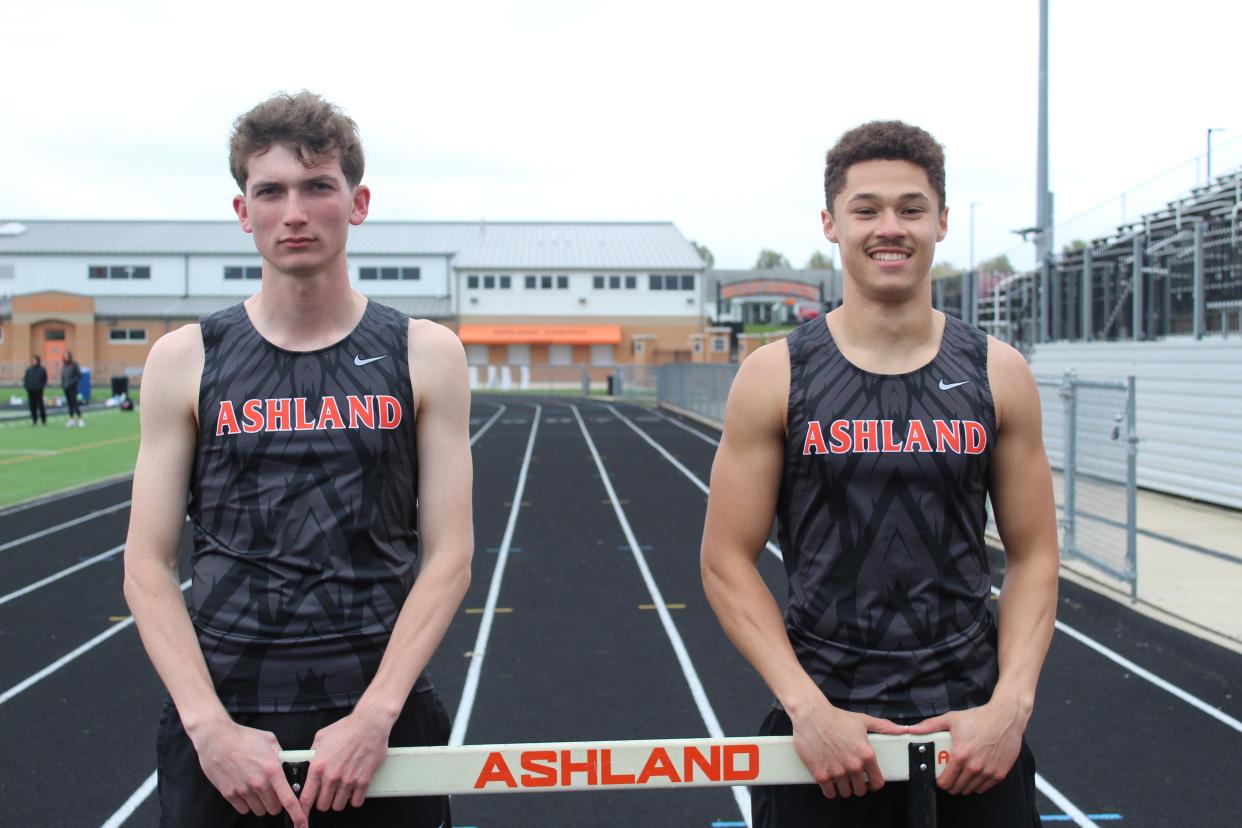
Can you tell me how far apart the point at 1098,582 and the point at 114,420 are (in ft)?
86.0

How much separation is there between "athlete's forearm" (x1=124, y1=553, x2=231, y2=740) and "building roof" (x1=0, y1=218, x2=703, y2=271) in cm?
5342

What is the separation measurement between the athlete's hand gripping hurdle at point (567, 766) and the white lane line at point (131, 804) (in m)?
2.99

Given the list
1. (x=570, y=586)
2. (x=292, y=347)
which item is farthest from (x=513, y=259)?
(x=292, y=347)

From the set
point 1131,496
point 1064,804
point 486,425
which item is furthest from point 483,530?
point 486,425

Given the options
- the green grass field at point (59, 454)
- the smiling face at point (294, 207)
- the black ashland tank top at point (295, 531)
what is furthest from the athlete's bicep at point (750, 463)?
the green grass field at point (59, 454)

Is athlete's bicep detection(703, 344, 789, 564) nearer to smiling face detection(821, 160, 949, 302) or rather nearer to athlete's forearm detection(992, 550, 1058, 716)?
smiling face detection(821, 160, 949, 302)

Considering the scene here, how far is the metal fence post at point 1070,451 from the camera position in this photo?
31.9ft

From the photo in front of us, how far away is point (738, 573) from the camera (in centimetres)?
211

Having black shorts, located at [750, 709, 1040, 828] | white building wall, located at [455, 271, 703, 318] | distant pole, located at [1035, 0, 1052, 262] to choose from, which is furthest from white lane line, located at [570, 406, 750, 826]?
white building wall, located at [455, 271, 703, 318]

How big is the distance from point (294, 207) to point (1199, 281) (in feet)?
43.4

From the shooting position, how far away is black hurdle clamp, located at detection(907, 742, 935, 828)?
1937 millimetres

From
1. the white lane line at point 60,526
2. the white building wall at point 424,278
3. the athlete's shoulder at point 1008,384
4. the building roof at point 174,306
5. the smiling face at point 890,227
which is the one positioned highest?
the white building wall at point 424,278

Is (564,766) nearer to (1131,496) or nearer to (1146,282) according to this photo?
(1131,496)

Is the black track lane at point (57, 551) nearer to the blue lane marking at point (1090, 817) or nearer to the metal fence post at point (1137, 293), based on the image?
the blue lane marking at point (1090, 817)
